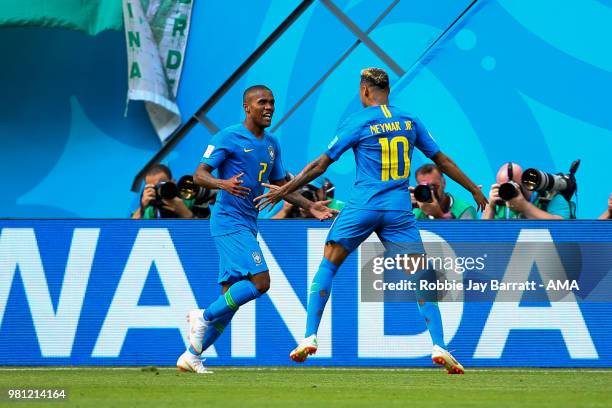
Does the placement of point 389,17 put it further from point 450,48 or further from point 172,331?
point 172,331

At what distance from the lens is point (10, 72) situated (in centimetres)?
1509

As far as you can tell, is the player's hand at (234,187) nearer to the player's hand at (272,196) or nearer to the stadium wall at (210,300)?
the player's hand at (272,196)

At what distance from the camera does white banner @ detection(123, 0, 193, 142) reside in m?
13.9

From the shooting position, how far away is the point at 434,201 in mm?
10922

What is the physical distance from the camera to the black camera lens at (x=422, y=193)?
1077 cm

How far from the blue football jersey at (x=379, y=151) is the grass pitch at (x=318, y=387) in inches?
52.4

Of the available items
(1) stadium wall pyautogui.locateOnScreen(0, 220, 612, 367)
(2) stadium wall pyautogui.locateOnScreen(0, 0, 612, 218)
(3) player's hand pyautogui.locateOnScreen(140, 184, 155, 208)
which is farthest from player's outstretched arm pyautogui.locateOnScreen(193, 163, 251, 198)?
(2) stadium wall pyautogui.locateOnScreen(0, 0, 612, 218)

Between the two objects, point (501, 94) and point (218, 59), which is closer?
point (501, 94)

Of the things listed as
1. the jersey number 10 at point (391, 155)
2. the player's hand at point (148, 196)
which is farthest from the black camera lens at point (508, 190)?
the player's hand at point (148, 196)

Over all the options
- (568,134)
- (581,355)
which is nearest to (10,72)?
(568,134)

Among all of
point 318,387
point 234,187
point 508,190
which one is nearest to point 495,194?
point 508,190

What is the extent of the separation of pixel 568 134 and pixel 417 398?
6.70 metres

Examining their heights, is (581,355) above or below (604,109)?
below

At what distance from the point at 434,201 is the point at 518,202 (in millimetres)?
762
